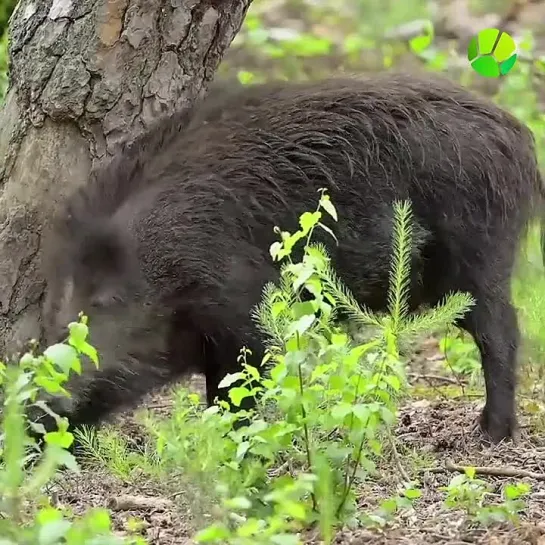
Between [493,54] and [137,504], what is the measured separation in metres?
1.86

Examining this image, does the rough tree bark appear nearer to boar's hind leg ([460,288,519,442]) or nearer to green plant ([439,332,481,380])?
boar's hind leg ([460,288,519,442])

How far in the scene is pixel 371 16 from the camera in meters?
9.07

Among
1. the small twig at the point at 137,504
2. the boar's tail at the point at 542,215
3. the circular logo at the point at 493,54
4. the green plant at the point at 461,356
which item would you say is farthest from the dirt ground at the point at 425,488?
the circular logo at the point at 493,54

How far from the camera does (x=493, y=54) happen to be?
12.6 feet

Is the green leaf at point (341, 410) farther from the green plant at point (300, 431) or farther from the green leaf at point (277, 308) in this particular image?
the green leaf at point (277, 308)

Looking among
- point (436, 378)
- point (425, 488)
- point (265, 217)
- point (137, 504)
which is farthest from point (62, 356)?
point (436, 378)

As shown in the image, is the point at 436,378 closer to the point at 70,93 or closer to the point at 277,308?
the point at 70,93

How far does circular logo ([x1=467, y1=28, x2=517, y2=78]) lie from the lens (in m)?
3.81

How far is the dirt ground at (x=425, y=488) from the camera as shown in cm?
290

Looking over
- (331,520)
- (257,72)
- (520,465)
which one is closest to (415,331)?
(331,520)

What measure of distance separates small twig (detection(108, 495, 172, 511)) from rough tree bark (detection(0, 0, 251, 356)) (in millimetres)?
901

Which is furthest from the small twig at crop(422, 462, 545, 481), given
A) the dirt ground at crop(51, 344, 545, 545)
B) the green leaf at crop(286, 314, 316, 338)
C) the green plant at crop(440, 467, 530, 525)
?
the green leaf at crop(286, 314, 316, 338)

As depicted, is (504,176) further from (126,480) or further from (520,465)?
(126,480)

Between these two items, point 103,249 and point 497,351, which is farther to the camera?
point 497,351
